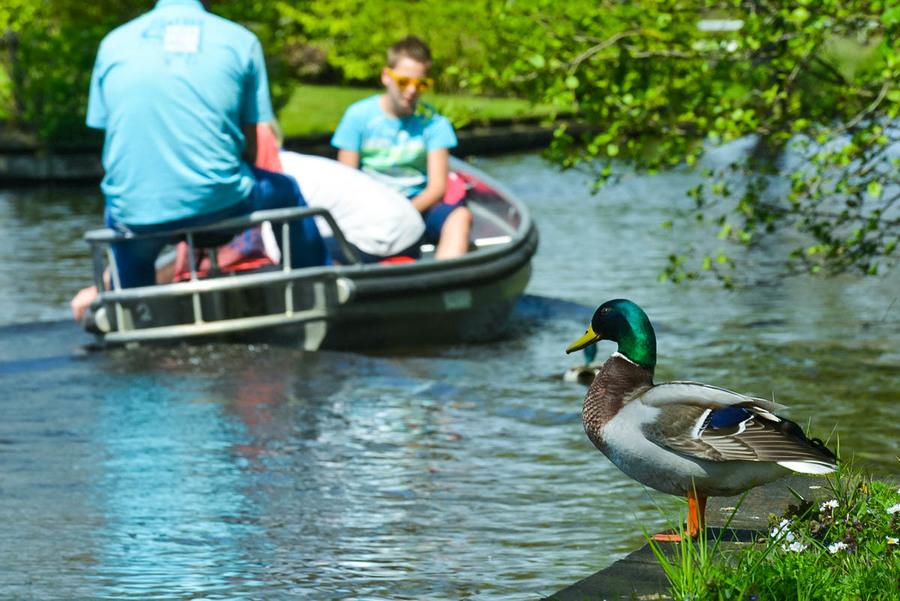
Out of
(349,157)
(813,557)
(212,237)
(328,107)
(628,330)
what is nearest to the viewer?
(813,557)

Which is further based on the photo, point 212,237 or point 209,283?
point 212,237

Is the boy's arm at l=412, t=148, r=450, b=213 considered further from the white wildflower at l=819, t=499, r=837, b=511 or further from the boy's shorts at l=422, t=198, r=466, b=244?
the white wildflower at l=819, t=499, r=837, b=511

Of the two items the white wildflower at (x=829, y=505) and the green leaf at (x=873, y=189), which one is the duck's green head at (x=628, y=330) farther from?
the green leaf at (x=873, y=189)

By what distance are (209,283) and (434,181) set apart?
71.5 inches

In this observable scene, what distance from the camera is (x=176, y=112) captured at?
8773 millimetres

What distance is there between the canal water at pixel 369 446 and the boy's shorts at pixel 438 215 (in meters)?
0.76

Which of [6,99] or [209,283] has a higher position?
[209,283]

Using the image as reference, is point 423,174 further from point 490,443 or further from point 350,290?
point 490,443

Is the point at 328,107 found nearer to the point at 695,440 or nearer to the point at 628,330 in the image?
the point at 628,330

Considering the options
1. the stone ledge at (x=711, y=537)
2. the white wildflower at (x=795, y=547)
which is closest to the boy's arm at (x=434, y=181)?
the stone ledge at (x=711, y=537)

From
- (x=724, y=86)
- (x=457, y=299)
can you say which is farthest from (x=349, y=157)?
(x=724, y=86)

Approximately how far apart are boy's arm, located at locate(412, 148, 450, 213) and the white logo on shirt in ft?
5.92

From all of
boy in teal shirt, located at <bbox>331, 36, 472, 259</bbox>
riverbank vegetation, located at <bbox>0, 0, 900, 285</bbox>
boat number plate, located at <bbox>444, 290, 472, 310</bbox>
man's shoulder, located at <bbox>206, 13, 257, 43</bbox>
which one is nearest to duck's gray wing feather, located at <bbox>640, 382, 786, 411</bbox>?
riverbank vegetation, located at <bbox>0, 0, 900, 285</bbox>

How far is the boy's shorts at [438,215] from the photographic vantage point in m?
10.4
